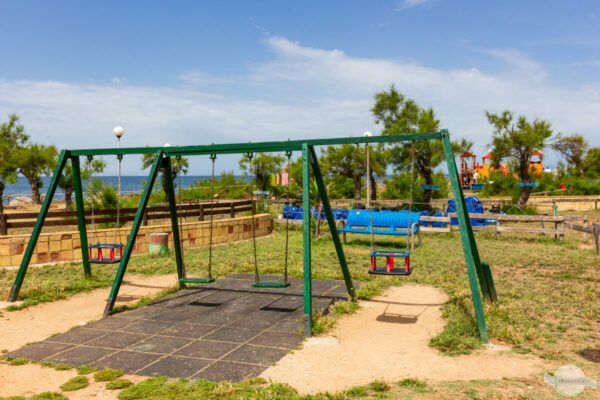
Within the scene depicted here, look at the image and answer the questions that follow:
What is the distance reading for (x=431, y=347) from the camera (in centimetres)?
478

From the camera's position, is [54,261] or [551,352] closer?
[551,352]

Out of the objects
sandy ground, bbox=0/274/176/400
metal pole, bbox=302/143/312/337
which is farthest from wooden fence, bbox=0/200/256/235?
metal pole, bbox=302/143/312/337

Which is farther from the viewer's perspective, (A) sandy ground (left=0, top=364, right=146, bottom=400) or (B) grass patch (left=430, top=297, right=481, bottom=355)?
(B) grass patch (left=430, top=297, right=481, bottom=355)

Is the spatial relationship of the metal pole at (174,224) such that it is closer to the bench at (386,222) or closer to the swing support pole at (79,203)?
the swing support pole at (79,203)

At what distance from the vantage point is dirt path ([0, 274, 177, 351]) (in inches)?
212

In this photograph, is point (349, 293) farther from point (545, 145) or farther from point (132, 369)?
point (545, 145)

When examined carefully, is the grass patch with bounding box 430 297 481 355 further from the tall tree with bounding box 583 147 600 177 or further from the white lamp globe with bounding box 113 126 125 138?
the tall tree with bounding box 583 147 600 177

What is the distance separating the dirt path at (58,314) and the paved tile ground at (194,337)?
0.39 m

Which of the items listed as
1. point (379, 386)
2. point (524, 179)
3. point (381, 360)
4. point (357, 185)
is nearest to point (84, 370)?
point (379, 386)

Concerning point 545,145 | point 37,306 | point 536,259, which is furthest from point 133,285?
point 545,145

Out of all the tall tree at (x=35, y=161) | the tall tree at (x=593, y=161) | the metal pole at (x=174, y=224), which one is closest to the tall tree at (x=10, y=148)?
the tall tree at (x=35, y=161)

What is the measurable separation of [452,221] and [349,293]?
9.32 m

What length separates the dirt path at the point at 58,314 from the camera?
539 centimetres

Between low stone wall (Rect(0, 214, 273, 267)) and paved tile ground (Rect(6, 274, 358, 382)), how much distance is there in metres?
2.62
